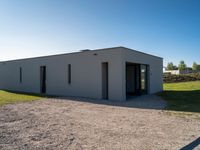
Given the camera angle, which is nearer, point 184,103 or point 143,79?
point 184,103

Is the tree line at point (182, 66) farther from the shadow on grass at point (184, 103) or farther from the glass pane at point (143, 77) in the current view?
the shadow on grass at point (184, 103)

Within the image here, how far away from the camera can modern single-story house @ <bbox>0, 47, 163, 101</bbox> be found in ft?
35.2

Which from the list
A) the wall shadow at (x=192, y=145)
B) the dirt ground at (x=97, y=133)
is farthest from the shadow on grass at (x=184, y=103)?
the wall shadow at (x=192, y=145)

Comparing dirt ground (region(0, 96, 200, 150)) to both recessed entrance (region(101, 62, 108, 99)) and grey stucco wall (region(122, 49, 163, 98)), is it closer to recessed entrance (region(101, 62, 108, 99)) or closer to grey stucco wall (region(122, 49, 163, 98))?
recessed entrance (region(101, 62, 108, 99))

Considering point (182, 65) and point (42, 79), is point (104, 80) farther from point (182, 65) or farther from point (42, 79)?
point (182, 65)

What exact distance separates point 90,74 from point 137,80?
4563 mm

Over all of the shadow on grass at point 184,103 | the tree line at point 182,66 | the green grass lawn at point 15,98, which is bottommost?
the shadow on grass at point 184,103

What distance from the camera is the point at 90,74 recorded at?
11906mm

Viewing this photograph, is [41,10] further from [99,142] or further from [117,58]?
[99,142]

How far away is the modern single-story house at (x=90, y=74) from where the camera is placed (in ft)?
35.2

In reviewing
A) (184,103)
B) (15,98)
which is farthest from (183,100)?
(15,98)

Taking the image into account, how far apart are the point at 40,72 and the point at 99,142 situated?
12.8 meters

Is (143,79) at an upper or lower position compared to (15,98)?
upper

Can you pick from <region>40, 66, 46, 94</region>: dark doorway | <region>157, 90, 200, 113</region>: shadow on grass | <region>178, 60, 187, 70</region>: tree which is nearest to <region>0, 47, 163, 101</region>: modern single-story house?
<region>40, 66, 46, 94</region>: dark doorway
